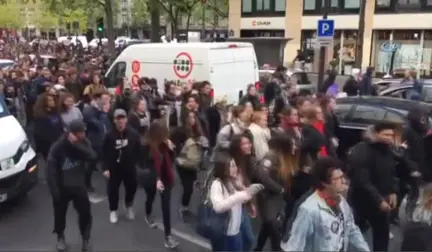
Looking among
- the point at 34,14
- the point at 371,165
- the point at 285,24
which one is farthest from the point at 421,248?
the point at 34,14

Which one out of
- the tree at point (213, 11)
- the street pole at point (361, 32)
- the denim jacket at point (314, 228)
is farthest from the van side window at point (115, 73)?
the tree at point (213, 11)

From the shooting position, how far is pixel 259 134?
6949mm

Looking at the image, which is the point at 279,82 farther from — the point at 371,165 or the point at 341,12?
the point at 341,12

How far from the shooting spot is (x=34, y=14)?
65125 millimetres

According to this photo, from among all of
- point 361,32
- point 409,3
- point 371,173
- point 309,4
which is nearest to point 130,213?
point 371,173

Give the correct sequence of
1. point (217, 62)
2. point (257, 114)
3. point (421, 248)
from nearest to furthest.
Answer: point (421, 248), point (257, 114), point (217, 62)

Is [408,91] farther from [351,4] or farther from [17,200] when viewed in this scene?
[351,4]

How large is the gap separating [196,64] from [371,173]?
310 inches

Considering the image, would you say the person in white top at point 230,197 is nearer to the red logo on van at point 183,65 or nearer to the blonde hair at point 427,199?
the blonde hair at point 427,199

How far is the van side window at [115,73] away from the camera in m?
14.5

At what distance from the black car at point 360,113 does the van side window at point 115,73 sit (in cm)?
685

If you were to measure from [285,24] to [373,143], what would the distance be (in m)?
32.5

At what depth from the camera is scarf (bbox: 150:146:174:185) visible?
6.17m

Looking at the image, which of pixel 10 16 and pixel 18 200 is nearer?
pixel 18 200
